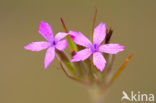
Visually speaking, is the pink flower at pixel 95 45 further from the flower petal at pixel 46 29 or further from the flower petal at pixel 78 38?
the flower petal at pixel 46 29

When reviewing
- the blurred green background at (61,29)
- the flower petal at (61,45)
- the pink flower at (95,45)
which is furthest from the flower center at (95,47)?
the blurred green background at (61,29)

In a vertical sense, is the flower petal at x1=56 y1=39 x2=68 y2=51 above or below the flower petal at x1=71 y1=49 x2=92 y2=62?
above

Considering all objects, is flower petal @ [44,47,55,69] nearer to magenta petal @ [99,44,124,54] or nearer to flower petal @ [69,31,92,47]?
flower petal @ [69,31,92,47]

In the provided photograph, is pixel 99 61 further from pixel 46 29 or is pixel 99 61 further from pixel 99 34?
pixel 46 29

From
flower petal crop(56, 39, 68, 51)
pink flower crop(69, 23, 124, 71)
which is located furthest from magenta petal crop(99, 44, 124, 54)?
flower petal crop(56, 39, 68, 51)

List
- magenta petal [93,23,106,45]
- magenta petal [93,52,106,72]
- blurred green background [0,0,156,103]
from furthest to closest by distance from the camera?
1. blurred green background [0,0,156,103]
2. magenta petal [93,23,106,45]
3. magenta petal [93,52,106,72]

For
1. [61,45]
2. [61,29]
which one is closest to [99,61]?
[61,45]

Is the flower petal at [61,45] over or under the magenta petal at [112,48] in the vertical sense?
over

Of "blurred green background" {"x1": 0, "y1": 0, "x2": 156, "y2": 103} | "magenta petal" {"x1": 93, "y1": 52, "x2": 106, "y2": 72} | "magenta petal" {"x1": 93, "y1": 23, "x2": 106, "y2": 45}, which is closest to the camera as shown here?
"magenta petal" {"x1": 93, "y1": 52, "x2": 106, "y2": 72}

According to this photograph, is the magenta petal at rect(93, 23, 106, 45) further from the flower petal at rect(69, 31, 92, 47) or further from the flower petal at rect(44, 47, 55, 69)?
the flower petal at rect(44, 47, 55, 69)

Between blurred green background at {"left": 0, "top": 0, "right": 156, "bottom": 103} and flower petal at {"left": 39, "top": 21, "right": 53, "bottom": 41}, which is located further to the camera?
blurred green background at {"left": 0, "top": 0, "right": 156, "bottom": 103}
